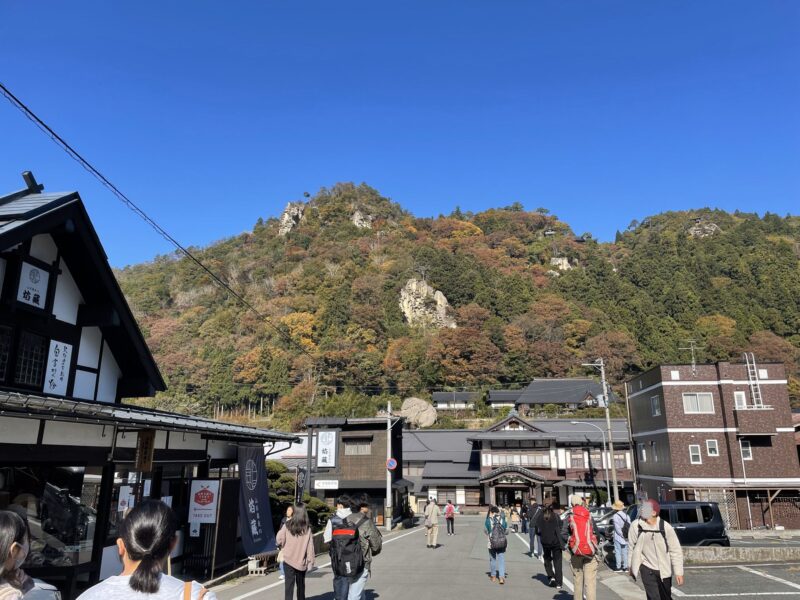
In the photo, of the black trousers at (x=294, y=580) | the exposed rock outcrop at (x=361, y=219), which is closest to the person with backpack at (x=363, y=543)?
the black trousers at (x=294, y=580)

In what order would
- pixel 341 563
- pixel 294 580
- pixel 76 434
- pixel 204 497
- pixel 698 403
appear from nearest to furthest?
pixel 341 563
pixel 294 580
pixel 76 434
pixel 204 497
pixel 698 403

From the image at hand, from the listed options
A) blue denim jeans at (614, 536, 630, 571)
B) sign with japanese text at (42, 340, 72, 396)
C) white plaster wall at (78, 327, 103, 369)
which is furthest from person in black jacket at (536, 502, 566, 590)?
white plaster wall at (78, 327, 103, 369)

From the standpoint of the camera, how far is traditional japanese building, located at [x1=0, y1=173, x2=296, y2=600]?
7.86 meters

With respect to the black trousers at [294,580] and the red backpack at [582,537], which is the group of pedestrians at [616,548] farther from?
the black trousers at [294,580]

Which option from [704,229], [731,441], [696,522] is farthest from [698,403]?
[704,229]

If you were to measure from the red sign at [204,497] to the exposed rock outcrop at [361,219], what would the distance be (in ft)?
339

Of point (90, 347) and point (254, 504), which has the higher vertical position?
point (90, 347)

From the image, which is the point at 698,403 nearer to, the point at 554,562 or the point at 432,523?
the point at 432,523

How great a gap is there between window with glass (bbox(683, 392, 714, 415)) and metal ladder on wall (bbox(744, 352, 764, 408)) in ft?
6.97

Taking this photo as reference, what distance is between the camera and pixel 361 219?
11394 centimetres

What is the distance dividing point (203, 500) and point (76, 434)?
11.5 ft

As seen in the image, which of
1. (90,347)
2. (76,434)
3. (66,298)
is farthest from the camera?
(90,347)

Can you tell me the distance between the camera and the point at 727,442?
1149 inches

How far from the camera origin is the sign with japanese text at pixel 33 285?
32.9 feet
